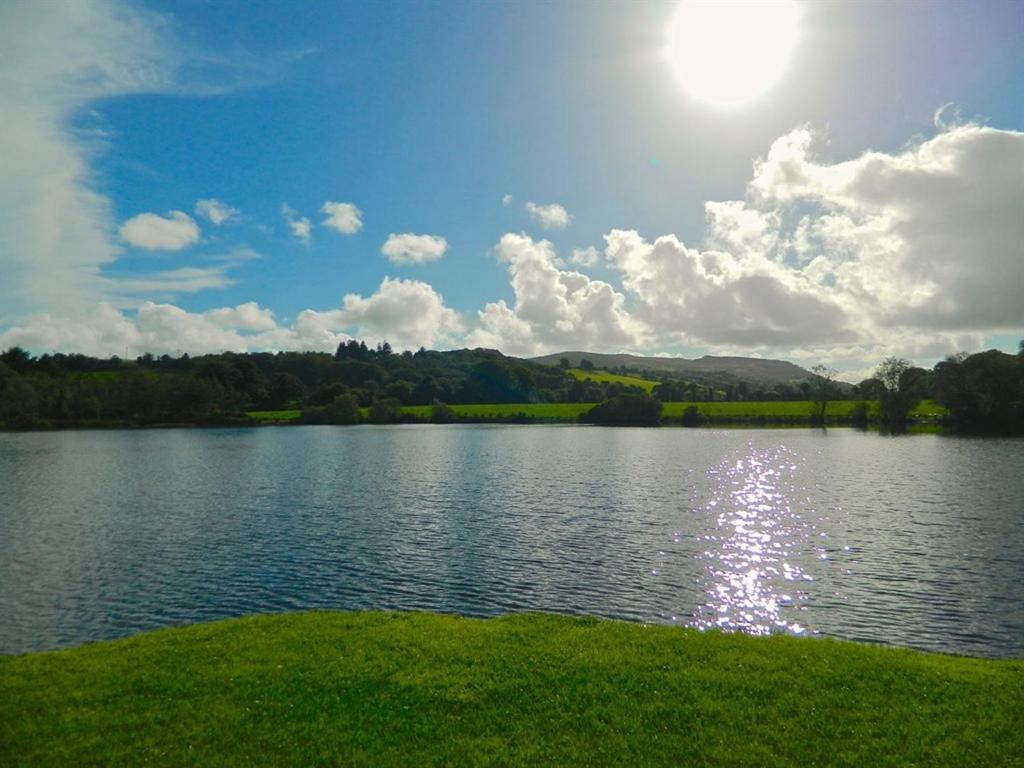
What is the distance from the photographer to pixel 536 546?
3553 centimetres

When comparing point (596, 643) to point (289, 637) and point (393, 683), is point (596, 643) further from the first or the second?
point (289, 637)

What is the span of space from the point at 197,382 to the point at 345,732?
206770mm

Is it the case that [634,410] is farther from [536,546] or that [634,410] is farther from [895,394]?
[536,546]

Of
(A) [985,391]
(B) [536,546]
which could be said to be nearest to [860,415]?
(A) [985,391]

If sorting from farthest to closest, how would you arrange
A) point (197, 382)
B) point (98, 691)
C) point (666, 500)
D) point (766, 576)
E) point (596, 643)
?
point (197, 382)
point (666, 500)
point (766, 576)
point (596, 643)
point (98, 691)

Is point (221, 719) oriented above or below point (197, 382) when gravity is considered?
below

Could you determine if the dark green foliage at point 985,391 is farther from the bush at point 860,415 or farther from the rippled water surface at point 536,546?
the rippled water surface at point 536,546

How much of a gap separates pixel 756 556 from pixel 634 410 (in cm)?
16159

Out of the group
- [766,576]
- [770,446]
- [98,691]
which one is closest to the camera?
[98,691]

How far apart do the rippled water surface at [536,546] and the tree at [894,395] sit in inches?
3876

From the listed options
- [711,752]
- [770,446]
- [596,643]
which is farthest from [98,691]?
[770,446]

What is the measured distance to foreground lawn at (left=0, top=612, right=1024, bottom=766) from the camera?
38.2 ft

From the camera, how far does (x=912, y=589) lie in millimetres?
27547

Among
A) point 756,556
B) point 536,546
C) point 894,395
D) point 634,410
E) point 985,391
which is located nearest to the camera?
point 756,556
